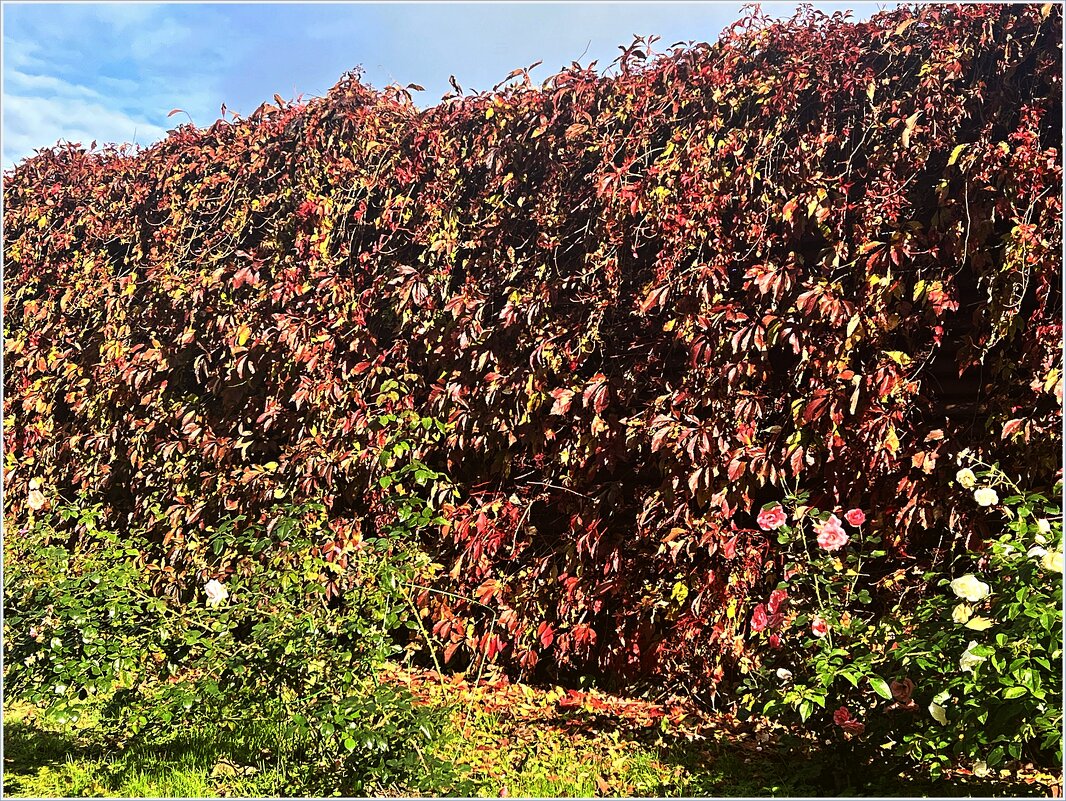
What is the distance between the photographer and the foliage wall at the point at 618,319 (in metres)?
2.70

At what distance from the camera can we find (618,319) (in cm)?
317

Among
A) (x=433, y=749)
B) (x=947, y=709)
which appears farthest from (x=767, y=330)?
(x=433, y=749)

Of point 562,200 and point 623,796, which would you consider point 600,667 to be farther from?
point 562,200

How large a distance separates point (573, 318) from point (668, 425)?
1.89 ft

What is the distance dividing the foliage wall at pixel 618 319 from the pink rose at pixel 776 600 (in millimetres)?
199

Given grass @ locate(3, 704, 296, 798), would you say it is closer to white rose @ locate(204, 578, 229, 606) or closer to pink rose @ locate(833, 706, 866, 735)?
white rose @ locate(204, 578, 229, 606)

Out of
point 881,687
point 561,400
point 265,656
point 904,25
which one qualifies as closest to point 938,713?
point 881,687

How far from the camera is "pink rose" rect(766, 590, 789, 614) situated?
8.93 feet

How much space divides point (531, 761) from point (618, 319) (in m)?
1.57

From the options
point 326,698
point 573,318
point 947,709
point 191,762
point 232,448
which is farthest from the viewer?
point 232,448

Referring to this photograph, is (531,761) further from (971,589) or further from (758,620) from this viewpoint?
(971,589)

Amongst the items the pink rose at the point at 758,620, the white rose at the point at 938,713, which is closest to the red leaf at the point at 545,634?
the pink rose at the point at 758,620

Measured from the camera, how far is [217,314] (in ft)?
12.7

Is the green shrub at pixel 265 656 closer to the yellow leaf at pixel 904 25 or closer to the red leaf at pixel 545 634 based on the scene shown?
the red leaf at pixel 545 634
